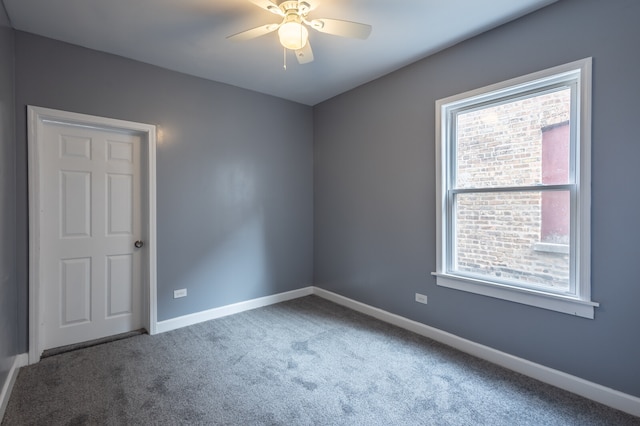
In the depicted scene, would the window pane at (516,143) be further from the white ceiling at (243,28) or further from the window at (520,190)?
the white ceiling at (243,28)

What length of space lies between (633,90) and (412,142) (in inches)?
62.3

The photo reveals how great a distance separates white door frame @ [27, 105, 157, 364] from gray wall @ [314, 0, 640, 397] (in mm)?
2115

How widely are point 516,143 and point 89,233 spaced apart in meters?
3.90

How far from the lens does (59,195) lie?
9.02 ft

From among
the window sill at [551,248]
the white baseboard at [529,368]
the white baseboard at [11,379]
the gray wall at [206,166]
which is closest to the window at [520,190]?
the window sill at [551,248]

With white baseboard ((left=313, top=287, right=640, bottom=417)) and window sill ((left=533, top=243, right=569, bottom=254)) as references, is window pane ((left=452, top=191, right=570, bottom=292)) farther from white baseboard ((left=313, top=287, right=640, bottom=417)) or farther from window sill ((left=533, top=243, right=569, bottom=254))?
white baseboard ((left=313, top=287, right=640, bottom=417))

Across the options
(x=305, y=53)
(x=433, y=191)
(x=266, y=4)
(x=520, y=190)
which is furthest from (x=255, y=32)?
(x=520, y=190)

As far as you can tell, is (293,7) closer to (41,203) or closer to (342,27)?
(342,27)

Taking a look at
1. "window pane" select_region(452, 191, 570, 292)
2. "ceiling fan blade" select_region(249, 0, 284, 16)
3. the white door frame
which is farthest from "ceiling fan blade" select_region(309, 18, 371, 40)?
the white door frame

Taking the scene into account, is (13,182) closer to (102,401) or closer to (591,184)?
(102,401)

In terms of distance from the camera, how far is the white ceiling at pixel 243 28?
2.20m

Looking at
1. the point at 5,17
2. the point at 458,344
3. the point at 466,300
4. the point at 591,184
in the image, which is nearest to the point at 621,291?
the point at 591,184

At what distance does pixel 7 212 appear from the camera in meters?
2.23

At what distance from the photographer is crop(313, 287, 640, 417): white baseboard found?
1932 mm
